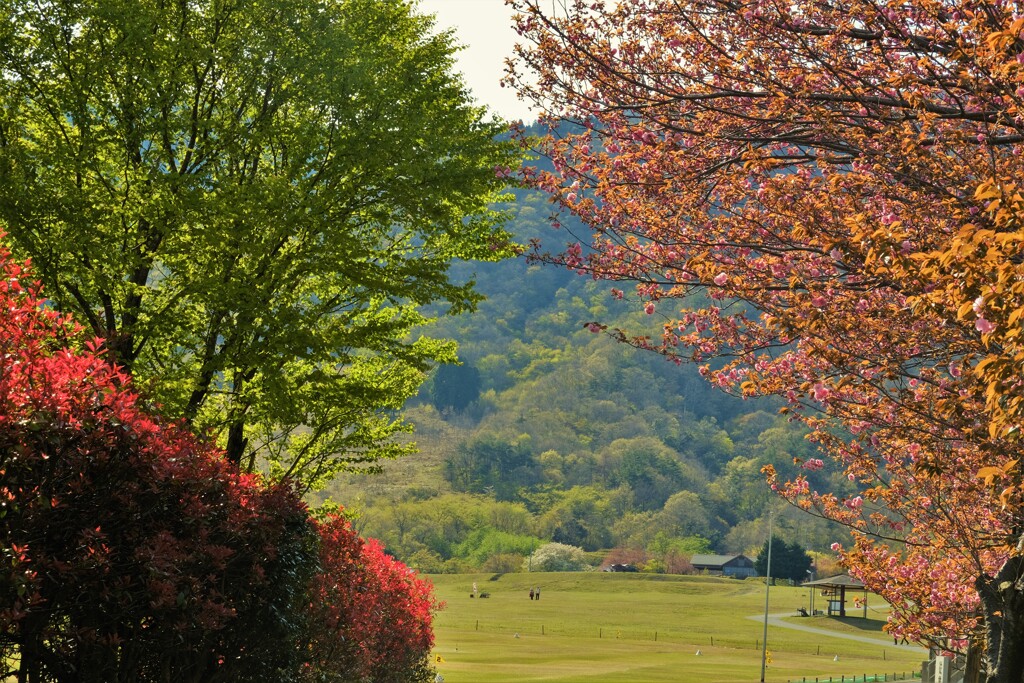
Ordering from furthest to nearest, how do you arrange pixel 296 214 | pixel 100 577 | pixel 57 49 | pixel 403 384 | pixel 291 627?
pixel 403 384, pixel 57 49, pixel 296 214, pixel 291 627, pixel 100 577

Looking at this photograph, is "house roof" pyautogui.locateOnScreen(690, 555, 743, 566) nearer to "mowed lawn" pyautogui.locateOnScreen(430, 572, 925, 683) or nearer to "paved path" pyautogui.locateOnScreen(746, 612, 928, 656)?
"mowed lawn" pyautogui.locateOnScreen(430, 572, 925, 683)

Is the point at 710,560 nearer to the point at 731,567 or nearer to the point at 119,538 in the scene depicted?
the point at 731,567

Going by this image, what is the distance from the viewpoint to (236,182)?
46.2ft

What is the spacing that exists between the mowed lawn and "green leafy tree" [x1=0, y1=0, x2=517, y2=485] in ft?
97.1

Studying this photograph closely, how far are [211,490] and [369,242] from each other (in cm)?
737

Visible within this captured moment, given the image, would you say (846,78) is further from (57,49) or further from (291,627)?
(57,49)

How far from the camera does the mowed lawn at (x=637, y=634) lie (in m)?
56.8

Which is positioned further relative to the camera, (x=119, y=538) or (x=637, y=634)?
(x=637, y=634)

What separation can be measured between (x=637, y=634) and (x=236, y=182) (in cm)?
8555

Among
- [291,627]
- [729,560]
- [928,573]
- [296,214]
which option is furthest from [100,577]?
[729,560]

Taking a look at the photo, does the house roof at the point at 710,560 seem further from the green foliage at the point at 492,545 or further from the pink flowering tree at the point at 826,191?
the pink flowering tree at the point at 826,191

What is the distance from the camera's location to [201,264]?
1488 cm

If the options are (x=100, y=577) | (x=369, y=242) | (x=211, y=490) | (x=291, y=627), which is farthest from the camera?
(x=369, y=242)

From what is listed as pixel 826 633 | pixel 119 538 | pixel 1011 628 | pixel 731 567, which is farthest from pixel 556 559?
pixel 119 538
